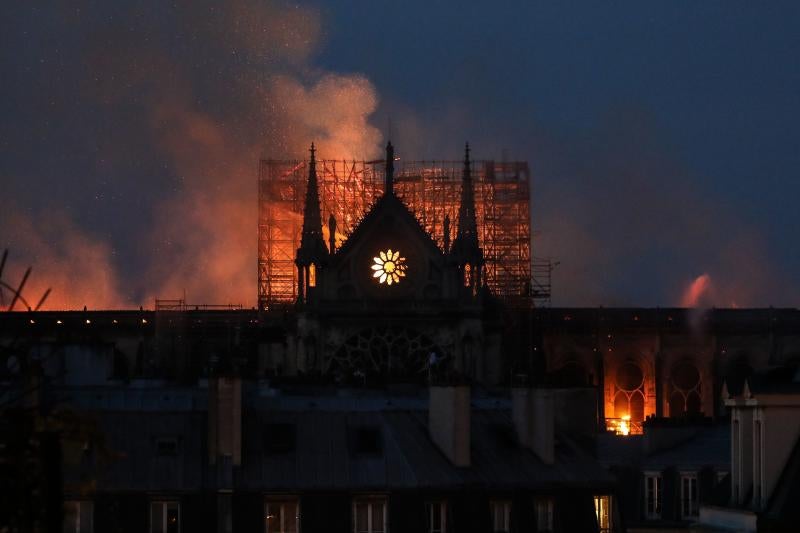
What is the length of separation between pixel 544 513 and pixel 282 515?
753cm

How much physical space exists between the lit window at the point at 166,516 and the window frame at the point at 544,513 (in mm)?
10111

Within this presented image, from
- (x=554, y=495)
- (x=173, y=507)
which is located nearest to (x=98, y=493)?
(x=173, y=507)

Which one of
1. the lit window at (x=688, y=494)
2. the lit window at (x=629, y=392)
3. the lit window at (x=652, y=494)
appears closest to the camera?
the lit window at (x=688, y=494)

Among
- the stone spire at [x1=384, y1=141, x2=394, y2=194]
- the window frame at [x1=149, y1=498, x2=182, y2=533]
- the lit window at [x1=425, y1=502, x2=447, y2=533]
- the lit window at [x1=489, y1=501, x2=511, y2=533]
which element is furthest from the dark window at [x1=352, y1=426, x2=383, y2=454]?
the stone spire at [x1=384, y1=141, x2=394, y2=194]

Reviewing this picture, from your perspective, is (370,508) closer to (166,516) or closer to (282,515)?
(282,515)

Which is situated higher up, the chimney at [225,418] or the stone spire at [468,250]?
the stone spire at [468,250]

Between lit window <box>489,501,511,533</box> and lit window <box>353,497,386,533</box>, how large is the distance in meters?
3.11

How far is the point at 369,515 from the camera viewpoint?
233 ft

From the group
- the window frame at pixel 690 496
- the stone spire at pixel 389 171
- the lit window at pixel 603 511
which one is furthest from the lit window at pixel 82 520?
the stone spire at pixel 389 171

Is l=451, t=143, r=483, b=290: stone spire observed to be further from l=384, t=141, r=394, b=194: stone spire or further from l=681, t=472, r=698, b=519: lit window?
l=681, t=472, r=698, b=519: lit window

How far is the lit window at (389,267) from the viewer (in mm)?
124812

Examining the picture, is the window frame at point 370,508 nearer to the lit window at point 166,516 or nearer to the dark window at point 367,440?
the dark window at point 367,440

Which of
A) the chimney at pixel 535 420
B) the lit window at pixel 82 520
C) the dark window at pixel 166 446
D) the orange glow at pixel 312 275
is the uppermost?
the orange glow at pixel 312 275

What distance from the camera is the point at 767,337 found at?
142m
